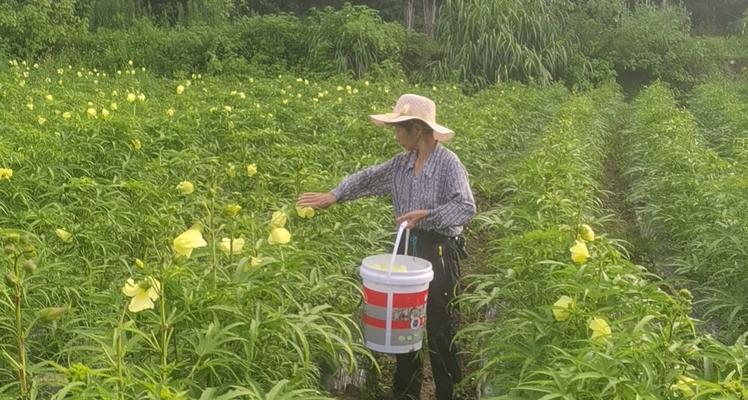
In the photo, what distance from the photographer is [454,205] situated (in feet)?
10.2

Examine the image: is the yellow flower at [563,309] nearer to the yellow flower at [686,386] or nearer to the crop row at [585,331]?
the crop row at [585,331]

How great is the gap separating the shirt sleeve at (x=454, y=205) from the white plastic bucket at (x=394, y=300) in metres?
0.25

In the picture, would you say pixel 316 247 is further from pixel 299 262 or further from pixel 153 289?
pixel 153 289

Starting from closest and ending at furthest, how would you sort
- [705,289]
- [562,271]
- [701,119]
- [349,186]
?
[562,271]
[349,186]
[705,289]
[701,119]

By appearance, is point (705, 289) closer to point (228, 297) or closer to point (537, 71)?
point (228, 297)

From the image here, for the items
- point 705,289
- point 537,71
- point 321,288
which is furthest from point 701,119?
point 321,288

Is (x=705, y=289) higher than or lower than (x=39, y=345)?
lower

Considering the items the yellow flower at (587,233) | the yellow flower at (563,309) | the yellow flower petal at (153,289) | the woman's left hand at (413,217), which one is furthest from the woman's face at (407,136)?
the yellow flower petal at (153,289)

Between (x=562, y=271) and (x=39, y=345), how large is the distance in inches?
71.6

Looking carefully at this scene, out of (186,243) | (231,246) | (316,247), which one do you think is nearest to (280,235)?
(231,246)

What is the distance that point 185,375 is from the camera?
213cm

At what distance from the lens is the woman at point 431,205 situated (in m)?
3.16

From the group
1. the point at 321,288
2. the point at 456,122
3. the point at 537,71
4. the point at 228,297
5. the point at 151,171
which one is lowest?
the point at 537,71

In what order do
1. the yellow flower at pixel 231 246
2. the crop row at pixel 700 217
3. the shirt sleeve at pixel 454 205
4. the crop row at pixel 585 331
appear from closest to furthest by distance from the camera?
the crop row at pixel 585 331, the yellow flower at pixel 231 246, the shirt sleeve at pixel 454 205, the crop row at pixel 700 217
